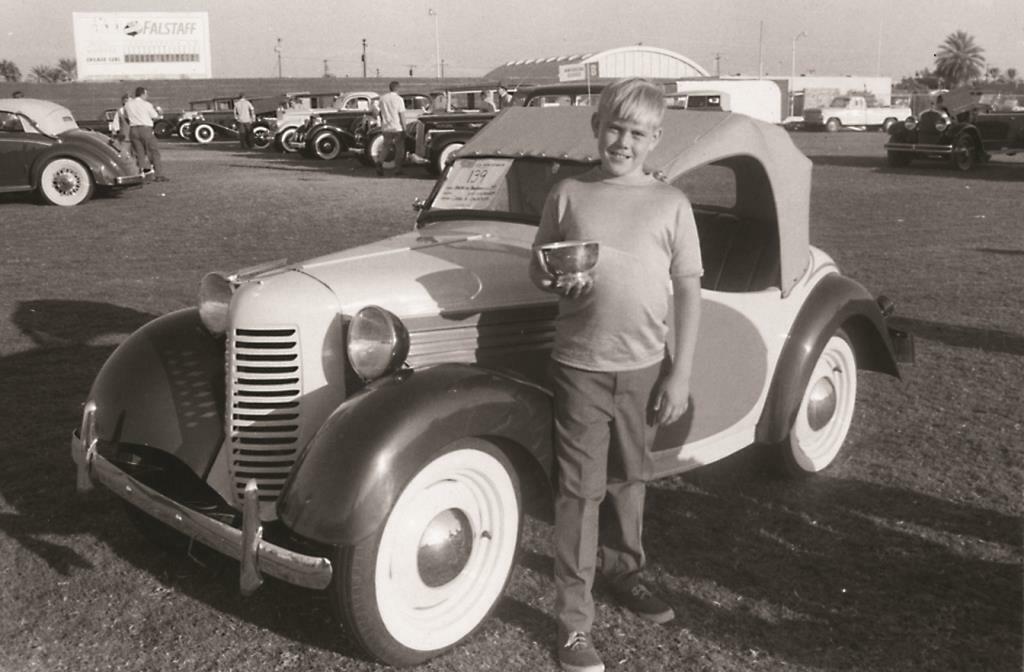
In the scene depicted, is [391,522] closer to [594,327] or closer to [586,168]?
[594,327]

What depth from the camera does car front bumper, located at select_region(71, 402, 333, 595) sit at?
8.95 feet

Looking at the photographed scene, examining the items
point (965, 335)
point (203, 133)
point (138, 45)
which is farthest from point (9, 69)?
point (965, 335)

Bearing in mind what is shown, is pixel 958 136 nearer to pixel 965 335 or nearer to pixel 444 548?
pixel 965 335

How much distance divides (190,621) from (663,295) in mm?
1888

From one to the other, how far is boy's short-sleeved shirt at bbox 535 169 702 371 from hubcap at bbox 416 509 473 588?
63 cm

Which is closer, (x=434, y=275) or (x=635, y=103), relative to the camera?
(x=635, y=103)

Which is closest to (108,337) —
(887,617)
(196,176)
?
(887,617)

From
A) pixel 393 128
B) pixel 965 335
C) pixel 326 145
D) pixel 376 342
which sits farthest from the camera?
pixel 326 145

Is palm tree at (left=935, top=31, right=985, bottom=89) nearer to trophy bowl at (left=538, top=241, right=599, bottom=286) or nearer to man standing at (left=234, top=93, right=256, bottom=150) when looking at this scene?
man standing at (left=234, top=93, right=256, bottom=150)

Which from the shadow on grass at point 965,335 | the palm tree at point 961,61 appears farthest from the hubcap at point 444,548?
the palm tree at point 961,61

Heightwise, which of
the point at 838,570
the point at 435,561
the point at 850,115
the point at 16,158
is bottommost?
the point at 838,570

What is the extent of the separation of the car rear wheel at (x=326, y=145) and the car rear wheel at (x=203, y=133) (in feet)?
37.4

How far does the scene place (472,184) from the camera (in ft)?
13.9

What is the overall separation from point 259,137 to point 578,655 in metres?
29.0
